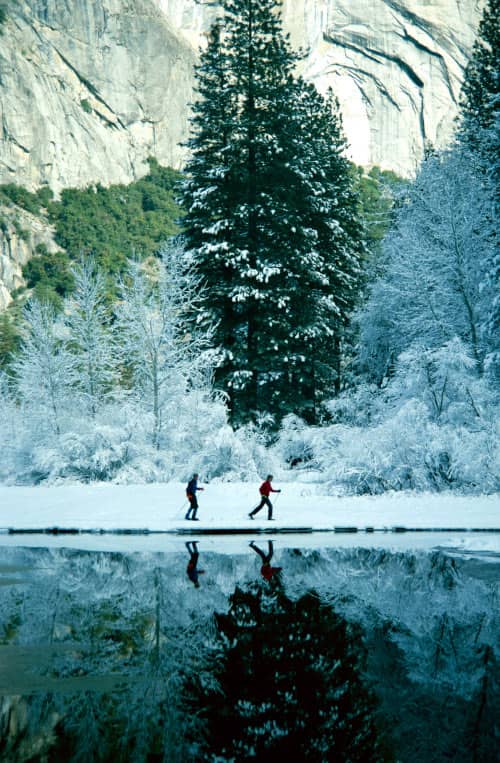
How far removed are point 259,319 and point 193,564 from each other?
62.2 feet

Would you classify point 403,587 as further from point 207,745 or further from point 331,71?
point 331,71

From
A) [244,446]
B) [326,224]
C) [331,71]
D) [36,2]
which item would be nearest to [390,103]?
[331,71]

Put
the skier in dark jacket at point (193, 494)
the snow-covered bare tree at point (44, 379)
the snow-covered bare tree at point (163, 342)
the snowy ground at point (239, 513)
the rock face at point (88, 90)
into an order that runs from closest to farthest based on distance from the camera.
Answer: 1. the snowy ground at point (239, 513)
2. the skier in dark jacket at point (193, 494)
3. the snow-covered bare tree at point (163, 342)
4. the snow-covered bare tree at point (44, 379)
5. the rock face at point (88, 90)

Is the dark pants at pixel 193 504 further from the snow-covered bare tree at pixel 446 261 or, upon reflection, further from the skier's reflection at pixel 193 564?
the snow-covered bare tree at pixel 446 261

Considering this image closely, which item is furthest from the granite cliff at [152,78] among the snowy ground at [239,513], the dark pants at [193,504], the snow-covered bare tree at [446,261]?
the dark pants at [193,504]

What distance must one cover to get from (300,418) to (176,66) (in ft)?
487

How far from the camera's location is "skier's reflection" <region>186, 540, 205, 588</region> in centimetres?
1337

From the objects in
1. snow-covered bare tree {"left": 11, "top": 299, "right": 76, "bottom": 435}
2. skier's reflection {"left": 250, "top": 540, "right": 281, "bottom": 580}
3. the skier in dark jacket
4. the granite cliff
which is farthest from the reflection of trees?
the granite cliff

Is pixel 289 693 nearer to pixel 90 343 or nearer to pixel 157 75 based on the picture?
pixel 90 343

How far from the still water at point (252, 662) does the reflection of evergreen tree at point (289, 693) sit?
0.02 metres

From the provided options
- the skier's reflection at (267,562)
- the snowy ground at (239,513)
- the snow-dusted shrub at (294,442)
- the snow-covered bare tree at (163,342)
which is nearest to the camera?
the skier's reflection at (267,562)

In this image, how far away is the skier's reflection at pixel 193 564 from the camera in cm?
1337

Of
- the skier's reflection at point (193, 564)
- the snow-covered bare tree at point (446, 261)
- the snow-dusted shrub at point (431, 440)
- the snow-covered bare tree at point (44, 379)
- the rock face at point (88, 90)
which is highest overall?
the rock face at point (88, 90)

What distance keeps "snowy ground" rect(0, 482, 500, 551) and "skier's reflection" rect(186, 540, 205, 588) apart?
2.06ft
